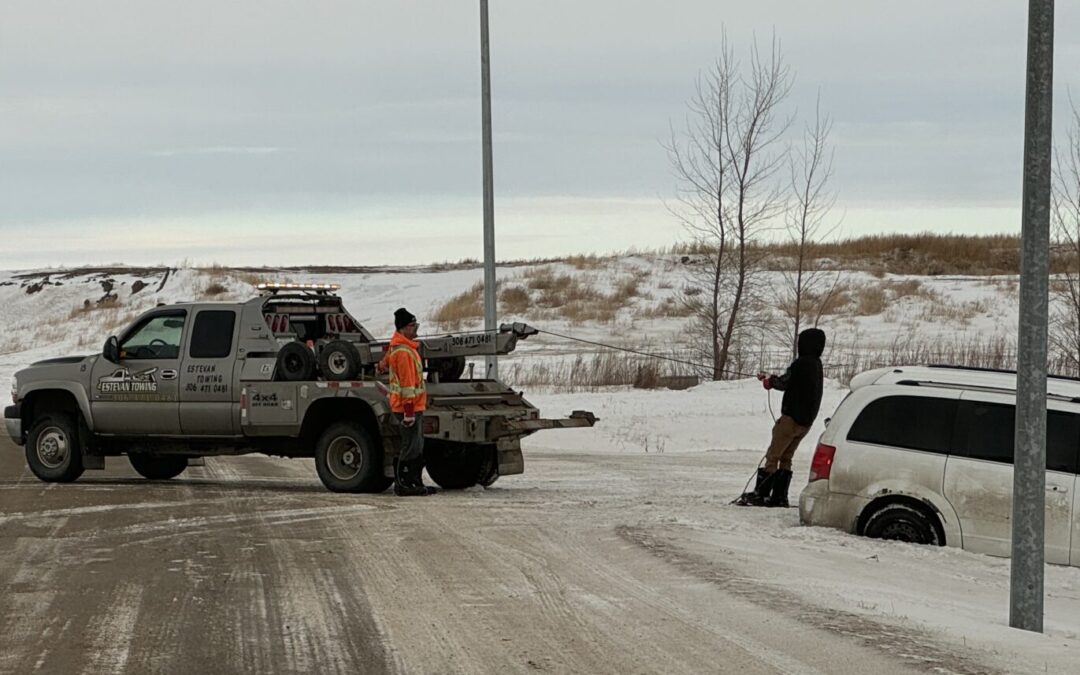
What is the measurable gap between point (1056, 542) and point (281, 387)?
810 centimetres

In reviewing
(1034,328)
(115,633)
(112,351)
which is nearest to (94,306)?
(112,351)

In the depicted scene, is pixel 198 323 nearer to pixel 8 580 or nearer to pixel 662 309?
pixel 8 580

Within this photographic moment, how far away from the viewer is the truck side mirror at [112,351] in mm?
16375

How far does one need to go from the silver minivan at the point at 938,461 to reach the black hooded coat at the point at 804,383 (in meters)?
1.56

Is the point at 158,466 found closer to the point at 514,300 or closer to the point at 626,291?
the point at 514,300

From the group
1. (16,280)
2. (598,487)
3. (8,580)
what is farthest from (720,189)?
(16,280)

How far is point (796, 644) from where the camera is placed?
8.16 metres

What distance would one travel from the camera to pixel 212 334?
53.1 ft

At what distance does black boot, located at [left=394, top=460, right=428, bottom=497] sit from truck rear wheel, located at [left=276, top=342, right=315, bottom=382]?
144 cm

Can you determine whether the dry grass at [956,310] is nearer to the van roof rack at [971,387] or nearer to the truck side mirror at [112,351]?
the truck side mirror at [112,351]

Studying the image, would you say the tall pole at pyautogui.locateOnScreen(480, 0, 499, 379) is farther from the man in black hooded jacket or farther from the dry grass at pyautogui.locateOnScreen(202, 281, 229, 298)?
the dry grass at pyautogui.locateOnScreen(202, 281, 229, 298)

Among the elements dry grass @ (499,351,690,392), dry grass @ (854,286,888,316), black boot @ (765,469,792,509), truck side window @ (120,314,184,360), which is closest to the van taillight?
black boot @ (765,469,792,509)

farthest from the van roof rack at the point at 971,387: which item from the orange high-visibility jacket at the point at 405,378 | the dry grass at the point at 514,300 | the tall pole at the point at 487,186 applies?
the dry grass at the point at 514,300

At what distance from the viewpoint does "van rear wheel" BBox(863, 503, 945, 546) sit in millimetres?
11953
